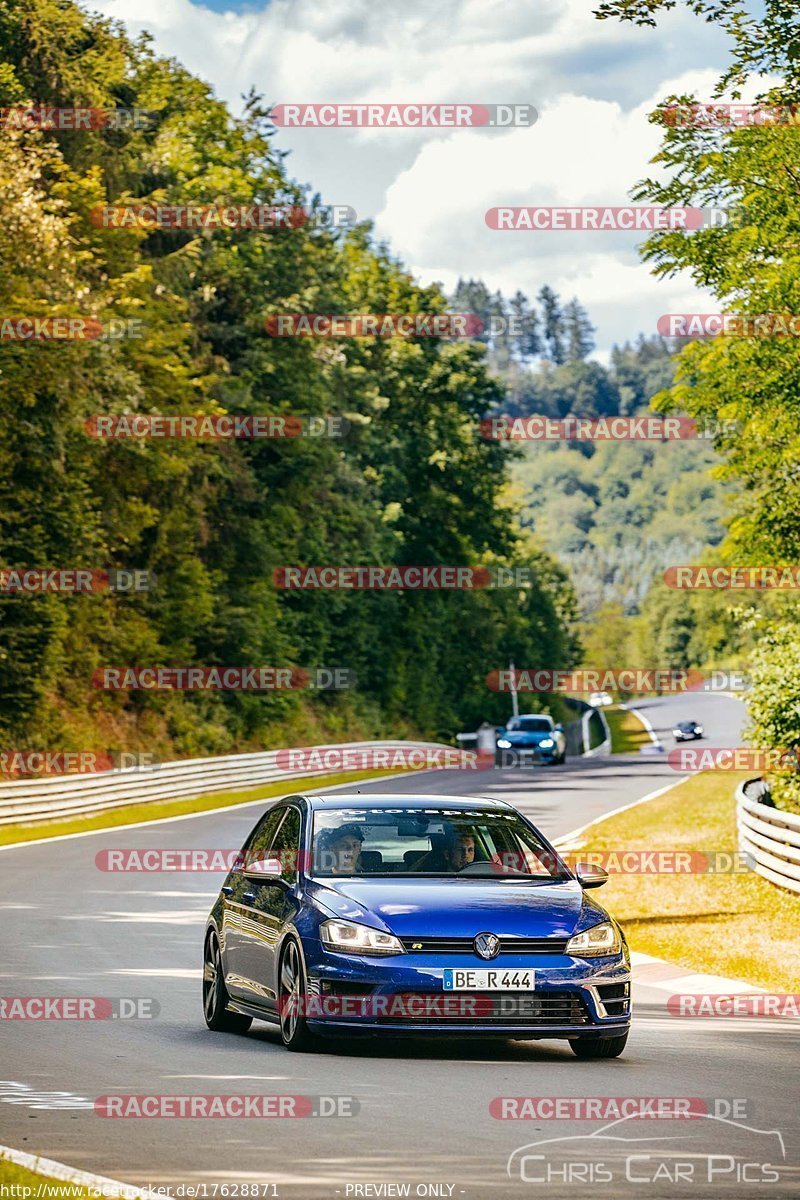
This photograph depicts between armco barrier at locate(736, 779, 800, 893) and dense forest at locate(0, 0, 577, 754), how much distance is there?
19026mm

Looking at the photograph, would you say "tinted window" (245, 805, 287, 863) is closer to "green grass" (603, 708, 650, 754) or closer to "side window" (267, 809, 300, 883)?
"side window" (267, 809, 300, 883)

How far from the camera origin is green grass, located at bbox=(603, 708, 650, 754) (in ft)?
373

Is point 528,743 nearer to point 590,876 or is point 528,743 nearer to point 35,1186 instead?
point 590,876

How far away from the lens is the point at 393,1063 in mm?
9945

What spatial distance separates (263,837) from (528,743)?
4755cm

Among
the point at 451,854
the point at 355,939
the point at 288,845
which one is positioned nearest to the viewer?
the point at 355,939

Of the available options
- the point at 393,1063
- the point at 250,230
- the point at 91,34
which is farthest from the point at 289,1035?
the point at 250,230

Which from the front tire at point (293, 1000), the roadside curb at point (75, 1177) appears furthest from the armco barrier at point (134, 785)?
the roadside curb at point (75, 1177)

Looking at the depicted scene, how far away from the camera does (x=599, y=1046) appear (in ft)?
33.7

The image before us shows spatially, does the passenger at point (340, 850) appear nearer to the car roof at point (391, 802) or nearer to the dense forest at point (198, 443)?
the car roof at point (391, 802)

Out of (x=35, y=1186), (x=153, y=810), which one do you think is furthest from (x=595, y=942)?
(x=153, y=810)

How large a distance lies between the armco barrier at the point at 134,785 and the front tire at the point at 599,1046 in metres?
22.9

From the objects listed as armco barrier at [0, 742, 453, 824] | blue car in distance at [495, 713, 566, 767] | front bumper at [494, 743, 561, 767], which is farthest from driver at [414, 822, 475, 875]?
front bumper at [494, 743, 561, 767]

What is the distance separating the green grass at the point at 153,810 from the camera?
32.2m
